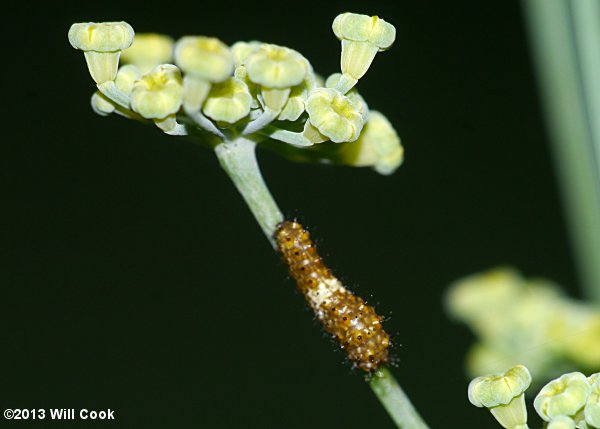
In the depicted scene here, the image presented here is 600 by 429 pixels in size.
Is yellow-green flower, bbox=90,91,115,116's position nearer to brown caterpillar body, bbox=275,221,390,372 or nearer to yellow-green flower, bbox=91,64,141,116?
yellow-green flower, bbox=91,64,141,116

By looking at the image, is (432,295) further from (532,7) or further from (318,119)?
(318,119)

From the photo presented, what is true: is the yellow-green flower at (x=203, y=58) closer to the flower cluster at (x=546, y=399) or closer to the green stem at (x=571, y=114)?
the flower cluster at (x=546, y=399)

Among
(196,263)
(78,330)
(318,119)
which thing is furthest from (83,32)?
(196,263)

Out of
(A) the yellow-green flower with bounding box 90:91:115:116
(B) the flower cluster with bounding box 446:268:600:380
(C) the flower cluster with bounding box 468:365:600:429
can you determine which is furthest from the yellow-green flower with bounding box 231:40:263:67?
(B) the flower cluster with bounding box 446:268:600:380

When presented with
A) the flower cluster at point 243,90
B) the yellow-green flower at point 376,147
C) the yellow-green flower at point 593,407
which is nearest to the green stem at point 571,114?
the yellow-green flower at point 376,147

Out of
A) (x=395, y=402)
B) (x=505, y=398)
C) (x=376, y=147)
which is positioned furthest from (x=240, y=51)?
(x=505, y=398)

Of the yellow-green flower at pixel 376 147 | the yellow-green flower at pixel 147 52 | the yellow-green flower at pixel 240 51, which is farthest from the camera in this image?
the yellow-green flower at pixel 147 52

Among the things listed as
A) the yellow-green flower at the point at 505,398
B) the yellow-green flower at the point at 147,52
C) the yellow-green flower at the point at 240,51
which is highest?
the yellow-green flower at the point at 147,52

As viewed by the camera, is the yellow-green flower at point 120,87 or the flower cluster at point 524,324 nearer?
the yellow-green flower at point 120,87
